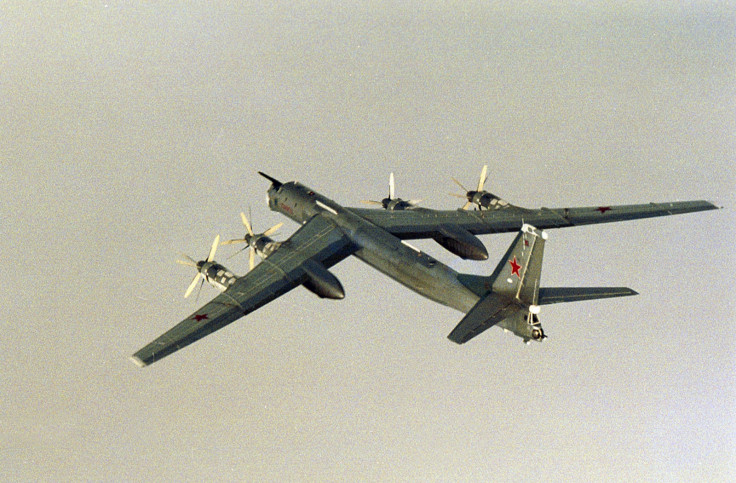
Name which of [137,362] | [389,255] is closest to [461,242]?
[389,255]

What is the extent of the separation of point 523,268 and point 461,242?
9.07 m

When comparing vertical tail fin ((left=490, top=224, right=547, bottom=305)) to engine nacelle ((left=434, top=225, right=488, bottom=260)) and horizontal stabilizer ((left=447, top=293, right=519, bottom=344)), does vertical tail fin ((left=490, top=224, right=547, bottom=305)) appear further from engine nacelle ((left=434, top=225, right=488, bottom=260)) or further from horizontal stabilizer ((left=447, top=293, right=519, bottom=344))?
engine nacelle ((left=434, top=225, right=488, bottom=260))

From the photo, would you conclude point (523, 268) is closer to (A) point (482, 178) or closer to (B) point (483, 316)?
(B) point (483, 316)

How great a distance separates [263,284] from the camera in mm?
48406

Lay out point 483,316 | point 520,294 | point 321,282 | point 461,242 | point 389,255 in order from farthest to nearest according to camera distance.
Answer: point 461,242, point 389,255, point 321,282, point 520,294, point 483,316

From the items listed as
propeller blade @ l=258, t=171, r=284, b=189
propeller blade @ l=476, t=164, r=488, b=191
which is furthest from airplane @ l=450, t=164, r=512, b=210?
propeller blade @ l=258, t=171, r=284, b=189

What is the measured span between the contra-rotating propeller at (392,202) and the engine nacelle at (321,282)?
8076 millimetres

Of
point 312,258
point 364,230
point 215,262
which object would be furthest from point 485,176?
point 215,262

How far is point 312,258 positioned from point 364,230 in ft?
11.2

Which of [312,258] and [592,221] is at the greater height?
[592,221]

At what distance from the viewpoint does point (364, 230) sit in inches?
2045

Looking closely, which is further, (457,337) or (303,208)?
(303,208)

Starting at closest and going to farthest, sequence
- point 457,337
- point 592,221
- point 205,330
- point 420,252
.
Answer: point 457,337, point 205,330, point 420,252, point 592,221

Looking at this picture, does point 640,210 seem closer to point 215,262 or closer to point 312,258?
point 312,258
